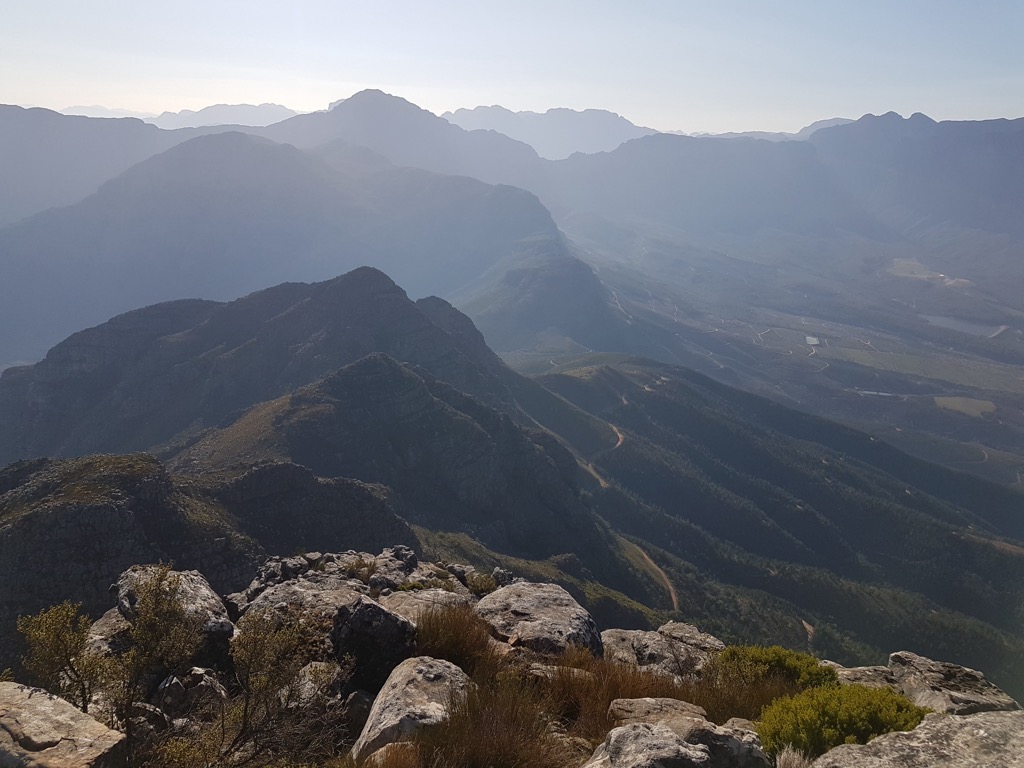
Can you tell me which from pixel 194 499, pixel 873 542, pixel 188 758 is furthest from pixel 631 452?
pixel 188 758

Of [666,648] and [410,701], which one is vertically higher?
[410,701]

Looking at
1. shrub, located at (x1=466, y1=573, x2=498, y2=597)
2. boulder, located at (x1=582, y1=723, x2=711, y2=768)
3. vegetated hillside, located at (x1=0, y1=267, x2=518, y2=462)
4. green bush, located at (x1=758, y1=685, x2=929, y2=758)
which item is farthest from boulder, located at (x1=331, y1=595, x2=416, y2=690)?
vegetated hillside, located at (x1=0, y1=267, x2=518, y2=462)

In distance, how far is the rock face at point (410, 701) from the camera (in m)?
8.16

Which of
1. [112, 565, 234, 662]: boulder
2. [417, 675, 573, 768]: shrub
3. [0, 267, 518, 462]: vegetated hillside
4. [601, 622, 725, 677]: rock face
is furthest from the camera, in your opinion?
[0, 267, 518, 462]: vegetated hillside

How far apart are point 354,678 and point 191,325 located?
17100cm

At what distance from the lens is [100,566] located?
4309 centimetres

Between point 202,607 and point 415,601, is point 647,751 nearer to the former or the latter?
point 415,601

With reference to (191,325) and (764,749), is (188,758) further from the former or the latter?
(191,325)

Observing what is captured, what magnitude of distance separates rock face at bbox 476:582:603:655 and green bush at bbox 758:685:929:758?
19.7 feet

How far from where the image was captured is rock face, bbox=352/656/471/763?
8.16 m

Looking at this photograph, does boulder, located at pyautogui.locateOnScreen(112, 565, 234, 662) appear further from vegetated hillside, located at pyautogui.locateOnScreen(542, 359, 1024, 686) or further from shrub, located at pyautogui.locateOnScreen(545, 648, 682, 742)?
vegetated hillside, located at pyautogui.locateOnScreen(542, 359, 1024, 686)

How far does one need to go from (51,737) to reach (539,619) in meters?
11.7

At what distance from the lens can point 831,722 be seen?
8562 mm

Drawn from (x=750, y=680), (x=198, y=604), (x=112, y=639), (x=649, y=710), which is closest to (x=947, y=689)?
(x=750, y=680)
